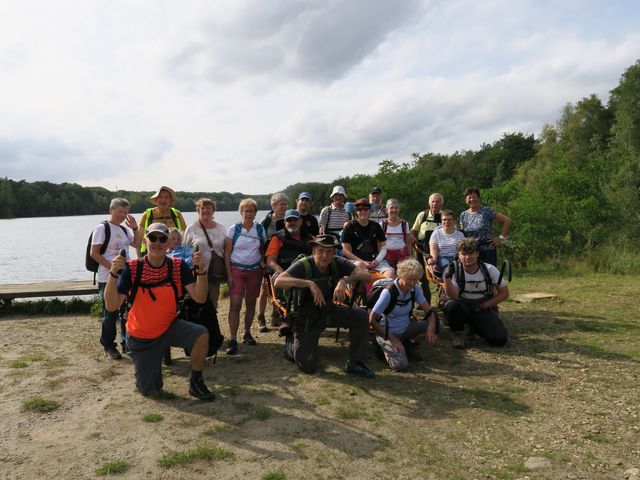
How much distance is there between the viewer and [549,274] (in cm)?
1240

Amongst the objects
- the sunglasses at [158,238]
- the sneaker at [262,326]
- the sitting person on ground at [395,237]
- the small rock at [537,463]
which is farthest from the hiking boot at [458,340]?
the sunglasses at [158,238]

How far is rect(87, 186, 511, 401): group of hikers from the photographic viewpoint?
452 centimetres

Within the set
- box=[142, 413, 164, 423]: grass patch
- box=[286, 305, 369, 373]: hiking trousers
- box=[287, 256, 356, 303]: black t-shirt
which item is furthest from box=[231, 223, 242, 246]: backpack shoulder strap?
box=[142, 413, 164, 423]: grass patch

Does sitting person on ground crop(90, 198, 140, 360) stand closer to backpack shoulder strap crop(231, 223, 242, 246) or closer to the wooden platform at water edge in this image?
backpack shoulder strap crop(231, 223, 242, 246)

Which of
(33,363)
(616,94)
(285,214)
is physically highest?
(616,94)

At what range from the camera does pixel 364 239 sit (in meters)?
6.77

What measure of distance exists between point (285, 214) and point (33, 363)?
3986 millimetres

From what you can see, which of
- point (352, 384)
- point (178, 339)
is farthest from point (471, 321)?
point (178, 339)

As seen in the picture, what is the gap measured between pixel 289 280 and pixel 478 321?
114 inches

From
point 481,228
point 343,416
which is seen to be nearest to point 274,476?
point 343,416

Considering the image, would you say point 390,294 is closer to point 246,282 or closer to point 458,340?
point 458,340

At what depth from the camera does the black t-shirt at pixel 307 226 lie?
21.8 feet

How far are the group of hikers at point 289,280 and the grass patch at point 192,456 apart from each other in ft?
3.46

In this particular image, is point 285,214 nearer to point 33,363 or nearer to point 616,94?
point 33,363
